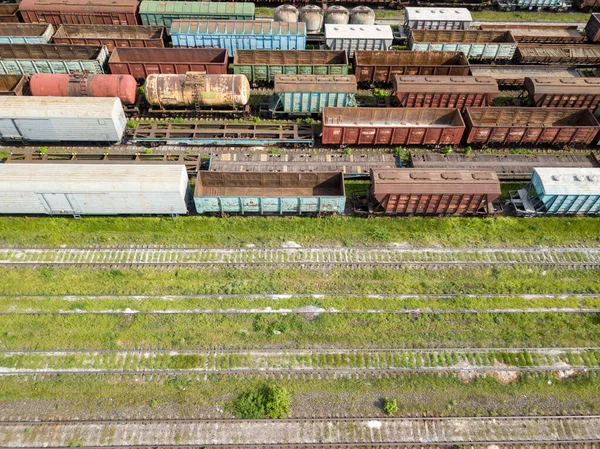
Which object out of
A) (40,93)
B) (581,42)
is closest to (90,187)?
(40,93)

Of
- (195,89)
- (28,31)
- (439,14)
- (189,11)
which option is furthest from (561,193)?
(28,31)

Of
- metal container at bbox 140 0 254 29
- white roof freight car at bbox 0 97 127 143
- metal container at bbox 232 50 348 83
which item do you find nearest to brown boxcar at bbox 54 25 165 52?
metal container at bbox 140 0 254 29

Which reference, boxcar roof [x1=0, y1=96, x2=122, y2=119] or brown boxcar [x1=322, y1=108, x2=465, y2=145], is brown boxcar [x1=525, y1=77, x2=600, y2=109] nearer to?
brown boxcar [x1=322, y1=108, x2=465, y2=145]

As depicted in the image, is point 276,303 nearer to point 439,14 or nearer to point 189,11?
point 189,11

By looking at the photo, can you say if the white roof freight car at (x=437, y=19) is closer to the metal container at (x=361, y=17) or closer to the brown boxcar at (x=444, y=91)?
the metal container at (x=361, y=17)

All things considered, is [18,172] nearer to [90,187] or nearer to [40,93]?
[90,187]

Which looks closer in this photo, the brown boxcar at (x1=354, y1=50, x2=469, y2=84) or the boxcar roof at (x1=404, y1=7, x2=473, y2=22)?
the brown boxcar at (x1=354, y1=50, x2=469, y2=84)
